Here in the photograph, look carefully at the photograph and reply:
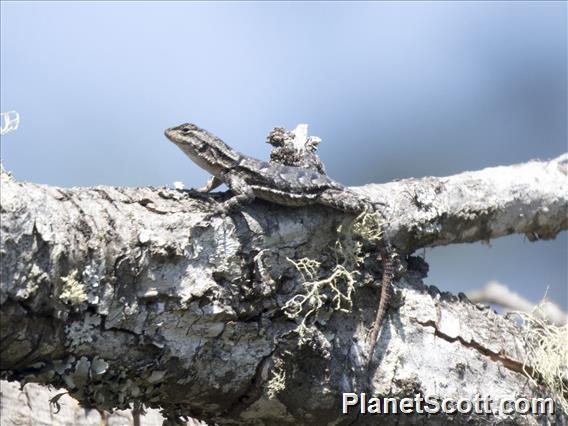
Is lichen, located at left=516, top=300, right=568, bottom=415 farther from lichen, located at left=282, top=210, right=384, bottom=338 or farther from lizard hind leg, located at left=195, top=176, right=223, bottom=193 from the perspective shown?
lizard hind leg, located at left=195, top=176, right=223, bottom=193

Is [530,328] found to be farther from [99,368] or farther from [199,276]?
[99,368]

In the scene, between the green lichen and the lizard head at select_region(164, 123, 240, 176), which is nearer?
the green lichen

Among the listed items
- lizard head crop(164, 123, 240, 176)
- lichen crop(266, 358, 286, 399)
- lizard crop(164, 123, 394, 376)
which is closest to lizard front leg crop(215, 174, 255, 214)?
lizard crop(164, 123, 394, 376)

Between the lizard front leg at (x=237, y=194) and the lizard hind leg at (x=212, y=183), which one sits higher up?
the lizard hind leg at (x=212, y=183)

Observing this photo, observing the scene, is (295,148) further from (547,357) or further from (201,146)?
(547,357)

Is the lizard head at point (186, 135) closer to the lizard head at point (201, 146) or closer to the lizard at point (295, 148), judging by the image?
the lizard head at point (201, 146)

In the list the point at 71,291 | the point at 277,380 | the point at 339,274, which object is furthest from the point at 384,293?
the point at 71,291

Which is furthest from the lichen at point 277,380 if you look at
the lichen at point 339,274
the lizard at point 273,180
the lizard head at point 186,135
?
the lizard head at point 186,135
